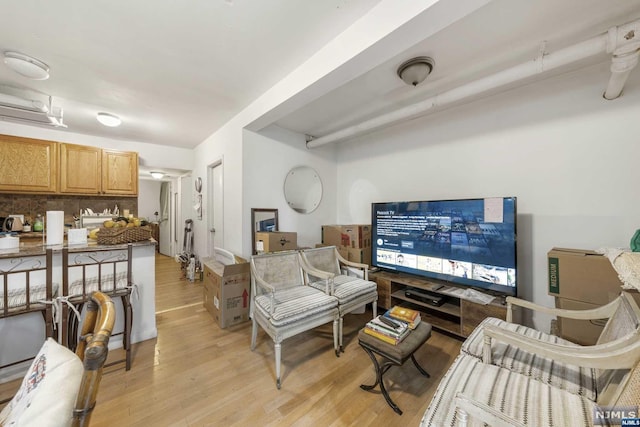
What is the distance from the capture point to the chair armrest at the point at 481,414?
0.76m

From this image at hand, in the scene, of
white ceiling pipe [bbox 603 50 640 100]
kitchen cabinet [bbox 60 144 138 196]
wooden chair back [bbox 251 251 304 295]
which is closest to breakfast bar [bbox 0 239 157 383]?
wooden chair back [bbox 251 251 304 295]

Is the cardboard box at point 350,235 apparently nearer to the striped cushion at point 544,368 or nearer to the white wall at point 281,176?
the white wall at point 281,176

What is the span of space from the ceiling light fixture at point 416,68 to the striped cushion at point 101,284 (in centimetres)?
285

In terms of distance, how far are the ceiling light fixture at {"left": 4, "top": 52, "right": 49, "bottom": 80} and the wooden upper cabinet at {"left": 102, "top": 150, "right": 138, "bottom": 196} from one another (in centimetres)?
166

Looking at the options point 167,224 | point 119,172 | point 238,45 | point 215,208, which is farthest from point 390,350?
point 167,224

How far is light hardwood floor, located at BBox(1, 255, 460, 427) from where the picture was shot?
56.5 inches

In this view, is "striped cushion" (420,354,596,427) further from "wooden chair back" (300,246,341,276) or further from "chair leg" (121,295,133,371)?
"chair leg" (121,295,133,371)

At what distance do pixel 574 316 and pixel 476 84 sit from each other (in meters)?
1.79

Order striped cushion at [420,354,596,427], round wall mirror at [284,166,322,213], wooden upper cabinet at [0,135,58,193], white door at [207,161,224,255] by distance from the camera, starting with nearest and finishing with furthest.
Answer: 1. striped cushion at [420,354,596,427]
2. wooden upper cabinet at [0,135,58,193]
3. round wall mirror at [284,166,322,213]
4. white door at [207,161,224,255]

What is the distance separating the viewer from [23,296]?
5.07 ft

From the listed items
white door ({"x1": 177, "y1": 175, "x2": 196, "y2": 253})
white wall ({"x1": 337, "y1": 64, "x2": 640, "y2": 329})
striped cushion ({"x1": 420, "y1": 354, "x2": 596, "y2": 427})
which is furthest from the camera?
white door ({"x1": 177, "y1": 175, "x2": 196, "y2": 253})

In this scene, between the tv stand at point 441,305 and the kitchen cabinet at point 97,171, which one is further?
the kitchen cabinet at point 97,171

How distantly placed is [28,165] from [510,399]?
199 inches

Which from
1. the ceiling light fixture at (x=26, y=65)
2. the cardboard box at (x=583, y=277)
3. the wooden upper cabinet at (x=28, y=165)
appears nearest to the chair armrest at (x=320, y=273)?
the cardboard box at (x=583, y=277)
